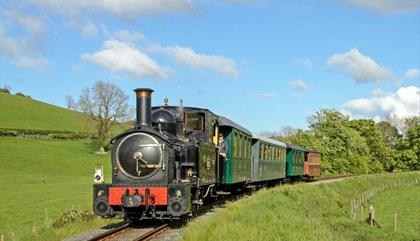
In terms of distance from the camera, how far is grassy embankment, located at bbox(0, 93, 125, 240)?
22822 millimetres

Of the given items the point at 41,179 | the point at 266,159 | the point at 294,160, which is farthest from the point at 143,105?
the point at 41,179

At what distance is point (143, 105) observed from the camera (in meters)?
12.7

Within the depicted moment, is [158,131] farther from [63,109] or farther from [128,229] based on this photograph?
[63,109]

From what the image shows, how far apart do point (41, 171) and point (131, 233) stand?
44.9 meters

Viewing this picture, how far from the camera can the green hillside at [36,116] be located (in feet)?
245

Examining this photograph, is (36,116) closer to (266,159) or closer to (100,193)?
(266,159)

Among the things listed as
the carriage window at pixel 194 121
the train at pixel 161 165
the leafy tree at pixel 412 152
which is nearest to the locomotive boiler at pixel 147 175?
the train at pixel 161 165

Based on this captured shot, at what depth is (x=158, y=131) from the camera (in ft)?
42.0

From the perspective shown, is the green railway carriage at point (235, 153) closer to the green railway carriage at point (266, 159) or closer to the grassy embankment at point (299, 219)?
the grassy embankment at point (299, 219)

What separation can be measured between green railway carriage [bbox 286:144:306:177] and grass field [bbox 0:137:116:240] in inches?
550

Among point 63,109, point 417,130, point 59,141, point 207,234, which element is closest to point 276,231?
point 207,234

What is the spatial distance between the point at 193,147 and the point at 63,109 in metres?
85.2

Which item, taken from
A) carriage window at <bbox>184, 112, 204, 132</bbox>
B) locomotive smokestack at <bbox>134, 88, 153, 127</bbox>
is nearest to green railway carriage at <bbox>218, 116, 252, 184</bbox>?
carriage window at <bbox>184, 112, 204, 132</bbox>

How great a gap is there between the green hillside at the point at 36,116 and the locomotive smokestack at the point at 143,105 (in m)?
57.3
